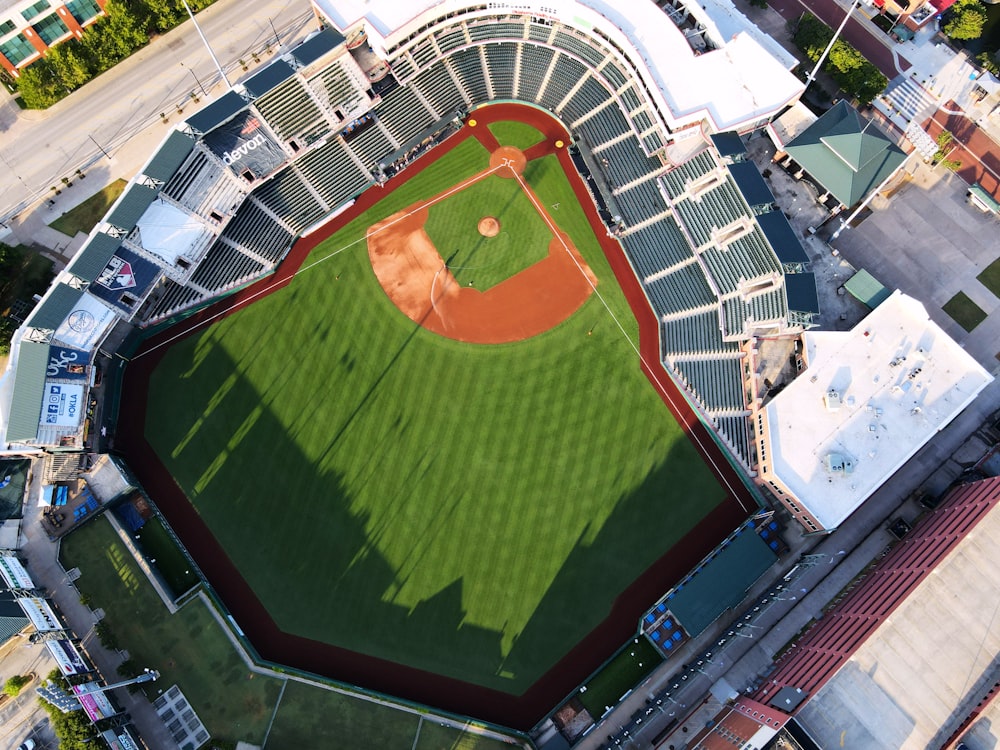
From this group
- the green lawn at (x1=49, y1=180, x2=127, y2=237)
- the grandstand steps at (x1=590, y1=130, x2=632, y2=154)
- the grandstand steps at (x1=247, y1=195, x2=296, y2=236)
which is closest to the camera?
the grandstand steps at (x1=247, y1=195, x2=296, y2=236)

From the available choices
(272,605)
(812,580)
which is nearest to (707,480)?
(812,580)

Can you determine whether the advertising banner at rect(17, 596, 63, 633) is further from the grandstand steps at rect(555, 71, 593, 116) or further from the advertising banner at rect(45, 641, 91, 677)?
the grandstand steps at rect(555, 71, 593, 116)

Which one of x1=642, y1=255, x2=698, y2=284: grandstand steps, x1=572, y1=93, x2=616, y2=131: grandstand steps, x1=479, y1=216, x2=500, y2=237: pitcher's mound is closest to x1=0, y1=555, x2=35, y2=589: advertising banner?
x1=479, y1=216, x2=500, y2=237: pitcher's mound

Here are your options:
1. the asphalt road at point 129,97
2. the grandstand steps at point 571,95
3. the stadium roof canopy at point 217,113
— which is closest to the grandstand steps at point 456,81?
the grandstand steps at point 571,95

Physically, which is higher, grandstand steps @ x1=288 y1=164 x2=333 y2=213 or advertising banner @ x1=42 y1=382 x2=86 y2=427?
grandstand steps @ x1=288 y1=164 x2=333 y2=213

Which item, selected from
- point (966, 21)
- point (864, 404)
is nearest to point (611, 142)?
point (864, 404)

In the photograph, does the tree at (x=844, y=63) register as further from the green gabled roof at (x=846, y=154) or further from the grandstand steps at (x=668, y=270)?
the grandstand steps at (x=668, y=270)
